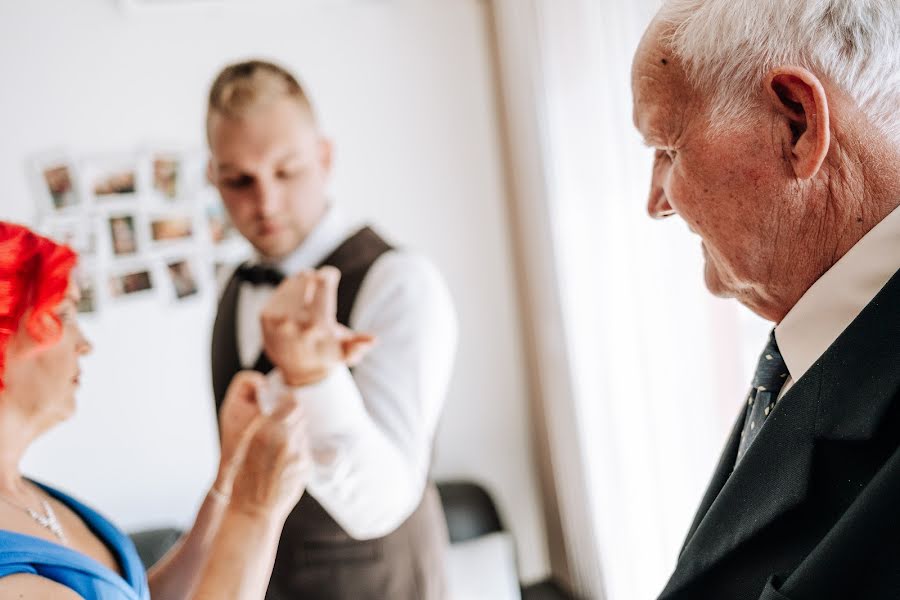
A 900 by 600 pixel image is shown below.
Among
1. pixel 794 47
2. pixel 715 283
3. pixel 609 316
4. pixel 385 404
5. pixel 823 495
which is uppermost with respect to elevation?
pixel 794 47

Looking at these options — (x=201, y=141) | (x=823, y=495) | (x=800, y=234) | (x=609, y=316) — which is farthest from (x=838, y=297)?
(x=201, y=141)

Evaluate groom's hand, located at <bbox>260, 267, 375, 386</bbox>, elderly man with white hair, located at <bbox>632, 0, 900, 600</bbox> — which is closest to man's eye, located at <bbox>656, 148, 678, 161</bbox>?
elderly man with white hair, located at <bbox>632, 0, 900, 600</bbox>

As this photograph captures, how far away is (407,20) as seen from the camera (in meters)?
3.04

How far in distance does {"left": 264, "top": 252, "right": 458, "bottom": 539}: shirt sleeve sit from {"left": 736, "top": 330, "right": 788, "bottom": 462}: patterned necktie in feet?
2.16

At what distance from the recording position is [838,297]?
2.31 feet

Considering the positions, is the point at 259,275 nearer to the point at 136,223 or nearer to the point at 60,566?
the point at 60,566

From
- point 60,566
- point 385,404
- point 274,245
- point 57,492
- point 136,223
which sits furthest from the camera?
point 136,223

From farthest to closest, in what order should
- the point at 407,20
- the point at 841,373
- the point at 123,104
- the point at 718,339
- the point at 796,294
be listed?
1. the point at 407,20
2. the point at 123,104
3. the point at 718,339
4. the point at 796,294
5. the point at 841,373

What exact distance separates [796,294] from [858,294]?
74 mm

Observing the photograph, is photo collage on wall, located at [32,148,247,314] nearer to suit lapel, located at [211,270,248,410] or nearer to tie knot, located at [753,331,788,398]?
suit lapel, located at [211,270,248,410]

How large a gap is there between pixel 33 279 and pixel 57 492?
35cm

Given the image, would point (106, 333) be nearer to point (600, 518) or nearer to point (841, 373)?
point (600, 518)

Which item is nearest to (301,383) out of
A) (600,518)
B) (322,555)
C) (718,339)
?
(322,555)

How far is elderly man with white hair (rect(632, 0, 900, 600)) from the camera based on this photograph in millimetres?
639
